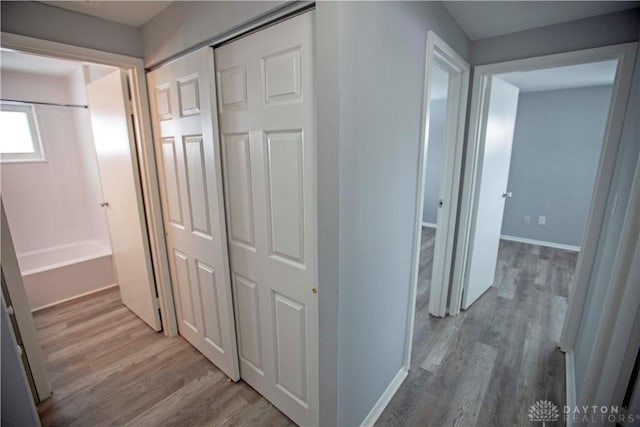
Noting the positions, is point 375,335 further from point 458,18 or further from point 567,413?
point 458,18

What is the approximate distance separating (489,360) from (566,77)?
10.3 feet

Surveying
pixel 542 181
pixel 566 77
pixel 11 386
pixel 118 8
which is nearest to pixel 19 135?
pixel 118 8

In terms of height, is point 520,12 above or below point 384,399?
above

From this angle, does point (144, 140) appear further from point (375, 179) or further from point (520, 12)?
point (520, 12)

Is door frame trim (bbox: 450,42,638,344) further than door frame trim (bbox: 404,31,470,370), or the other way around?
door frame trim (bbox: 450,42,638,344)

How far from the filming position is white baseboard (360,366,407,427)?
1.54 metres

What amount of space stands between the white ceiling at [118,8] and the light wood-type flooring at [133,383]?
2193mm

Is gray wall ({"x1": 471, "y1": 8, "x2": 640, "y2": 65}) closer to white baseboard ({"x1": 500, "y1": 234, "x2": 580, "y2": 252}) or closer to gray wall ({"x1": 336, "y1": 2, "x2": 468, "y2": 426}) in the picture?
gray wall ({"x1": 336, "y1": 2, "x2": 468, "y2": 426})

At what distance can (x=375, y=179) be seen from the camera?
1.25 meters

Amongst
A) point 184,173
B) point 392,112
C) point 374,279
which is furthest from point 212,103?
point 374,279

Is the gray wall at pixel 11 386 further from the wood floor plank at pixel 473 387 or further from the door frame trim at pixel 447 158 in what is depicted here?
the wood floor plank at pixel 473 387

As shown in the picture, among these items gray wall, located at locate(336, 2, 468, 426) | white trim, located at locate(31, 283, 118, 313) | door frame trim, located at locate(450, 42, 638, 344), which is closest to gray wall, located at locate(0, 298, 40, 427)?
gray wall, located at locate(336, 2, 468, 426)

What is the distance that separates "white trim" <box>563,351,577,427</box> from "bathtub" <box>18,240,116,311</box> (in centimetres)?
384

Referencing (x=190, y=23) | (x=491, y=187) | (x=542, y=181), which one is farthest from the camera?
(x=542, y=181)
